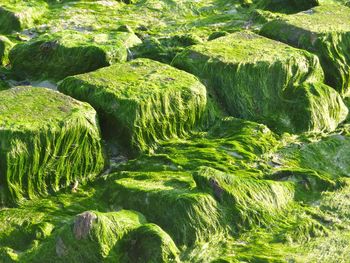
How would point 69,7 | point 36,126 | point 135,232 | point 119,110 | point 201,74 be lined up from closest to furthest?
point 135,232 → point 36,126 → point 119,110 → point 201,74 → point 69,7

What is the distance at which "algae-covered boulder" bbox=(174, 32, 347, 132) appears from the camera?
705 centimetres

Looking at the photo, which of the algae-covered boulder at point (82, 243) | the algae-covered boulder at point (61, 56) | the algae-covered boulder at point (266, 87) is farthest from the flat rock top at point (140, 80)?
the algae-covered boulder at point (82, 243)

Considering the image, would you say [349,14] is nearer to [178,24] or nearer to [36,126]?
[178,24]

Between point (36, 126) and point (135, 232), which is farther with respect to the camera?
point (36, 126)

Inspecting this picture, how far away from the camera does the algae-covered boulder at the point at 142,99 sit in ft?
20.1

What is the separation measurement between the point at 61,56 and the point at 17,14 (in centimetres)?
186

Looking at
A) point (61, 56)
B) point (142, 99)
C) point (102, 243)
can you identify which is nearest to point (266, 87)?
point (142, 99)

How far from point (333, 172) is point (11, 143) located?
9.63 feet

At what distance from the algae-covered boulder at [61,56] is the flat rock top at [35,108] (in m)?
1.39

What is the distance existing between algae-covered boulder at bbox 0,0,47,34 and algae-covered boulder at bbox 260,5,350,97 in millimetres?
3245

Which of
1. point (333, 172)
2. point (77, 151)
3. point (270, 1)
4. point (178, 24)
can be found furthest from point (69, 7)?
point (333, 172)

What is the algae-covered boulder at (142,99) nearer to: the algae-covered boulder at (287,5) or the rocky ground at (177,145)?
the rocky ground at (177,145)

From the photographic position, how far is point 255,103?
23.6 ft

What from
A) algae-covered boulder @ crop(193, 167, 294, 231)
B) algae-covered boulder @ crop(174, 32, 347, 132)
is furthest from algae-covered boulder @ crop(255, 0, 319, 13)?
algae-covered boulder @ crop(193, 167, 294, 231)
